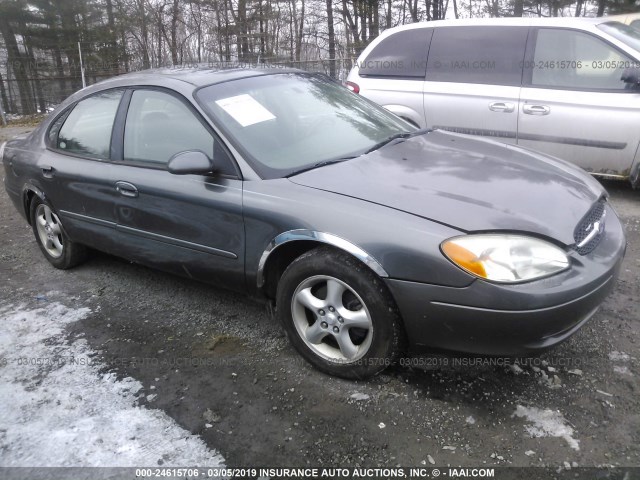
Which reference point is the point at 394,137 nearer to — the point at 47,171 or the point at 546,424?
the point at 546,424

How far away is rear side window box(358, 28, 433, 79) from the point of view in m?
5.75

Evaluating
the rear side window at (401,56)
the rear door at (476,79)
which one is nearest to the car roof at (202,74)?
the rear door at (476,79)

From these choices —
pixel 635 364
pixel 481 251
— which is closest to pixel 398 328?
pixel 481 251

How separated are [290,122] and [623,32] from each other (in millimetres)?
4104

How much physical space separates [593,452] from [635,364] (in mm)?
762

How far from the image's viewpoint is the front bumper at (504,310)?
2084 mm

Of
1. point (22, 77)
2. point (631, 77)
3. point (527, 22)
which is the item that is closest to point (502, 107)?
point (527, 22)

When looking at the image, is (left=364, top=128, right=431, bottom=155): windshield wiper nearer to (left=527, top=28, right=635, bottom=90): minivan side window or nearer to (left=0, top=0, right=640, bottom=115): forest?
(left=527, top=28, right=635, bottom=90): minivan side window

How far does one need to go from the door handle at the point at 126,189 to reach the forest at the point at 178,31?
580 inches

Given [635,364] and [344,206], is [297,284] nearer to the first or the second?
[344,206]

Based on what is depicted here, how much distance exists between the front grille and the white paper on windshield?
176 cm

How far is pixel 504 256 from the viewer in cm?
213

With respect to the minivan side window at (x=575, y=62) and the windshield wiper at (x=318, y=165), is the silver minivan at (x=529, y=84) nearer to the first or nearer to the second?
the minivan side window at (x=575, y=62)

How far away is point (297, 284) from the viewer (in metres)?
2.58
